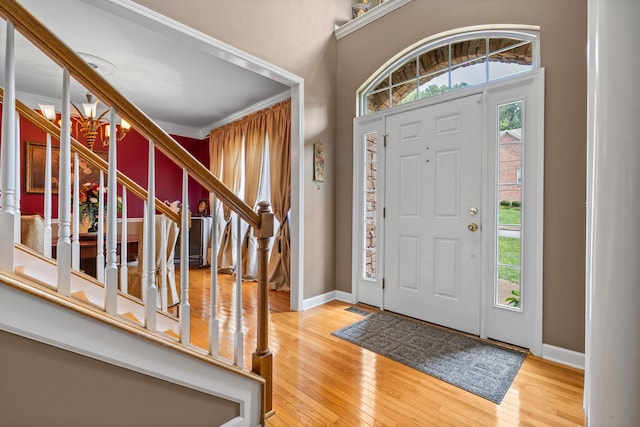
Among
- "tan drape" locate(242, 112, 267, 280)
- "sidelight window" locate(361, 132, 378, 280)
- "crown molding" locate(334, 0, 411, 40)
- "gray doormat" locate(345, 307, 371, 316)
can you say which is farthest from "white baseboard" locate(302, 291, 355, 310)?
"crown molding" locate(334, 0, 411, 40)

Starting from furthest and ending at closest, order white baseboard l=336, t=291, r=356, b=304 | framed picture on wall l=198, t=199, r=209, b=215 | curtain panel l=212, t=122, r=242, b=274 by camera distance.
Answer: framed picture on wall l=198, t=199, r=209, b=215 < curtain panel l=212, t=122, r=242, b=274 < white baseboard l=336, t=291, r=356, b=304

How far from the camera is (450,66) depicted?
2.71 m

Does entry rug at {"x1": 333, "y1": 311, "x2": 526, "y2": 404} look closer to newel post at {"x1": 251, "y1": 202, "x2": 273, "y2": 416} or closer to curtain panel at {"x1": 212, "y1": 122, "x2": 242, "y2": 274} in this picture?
newel post at {"x1": 251, "y1": 202, "x2": 273, "y2": 416}

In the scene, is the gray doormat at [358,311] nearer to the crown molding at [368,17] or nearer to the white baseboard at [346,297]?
the white baseboard at [346,297]

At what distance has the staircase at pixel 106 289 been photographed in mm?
842

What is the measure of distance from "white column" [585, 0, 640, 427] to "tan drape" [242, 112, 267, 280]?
13.4ft

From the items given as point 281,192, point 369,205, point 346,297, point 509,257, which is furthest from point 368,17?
point 346,297

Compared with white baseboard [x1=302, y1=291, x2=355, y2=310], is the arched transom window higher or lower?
higher

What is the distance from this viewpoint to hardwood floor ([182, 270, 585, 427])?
5.04 feet

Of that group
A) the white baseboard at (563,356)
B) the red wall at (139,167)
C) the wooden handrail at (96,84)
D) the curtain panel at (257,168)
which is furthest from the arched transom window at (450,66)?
the red wall at (139,167)

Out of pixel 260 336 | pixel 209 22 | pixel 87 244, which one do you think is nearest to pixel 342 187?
pixel 209 22

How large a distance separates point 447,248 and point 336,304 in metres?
1.36

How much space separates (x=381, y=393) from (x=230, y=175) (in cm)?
422

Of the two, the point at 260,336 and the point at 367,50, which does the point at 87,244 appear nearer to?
the point at 260,336
